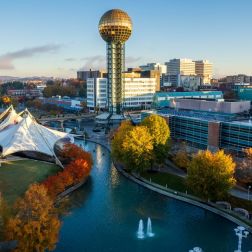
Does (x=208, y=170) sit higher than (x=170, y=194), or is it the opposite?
(x=208, y=170)

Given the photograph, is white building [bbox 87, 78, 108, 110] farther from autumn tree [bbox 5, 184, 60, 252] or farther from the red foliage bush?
autumn tree [bbox 5, 184, 60, 252]

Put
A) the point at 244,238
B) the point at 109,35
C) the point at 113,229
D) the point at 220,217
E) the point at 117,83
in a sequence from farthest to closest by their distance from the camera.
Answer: the point at 117,83, the point at 109,35, the point at 220,217, the point at 113,229, the point at 244,238

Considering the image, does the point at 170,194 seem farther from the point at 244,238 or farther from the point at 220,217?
the point at 244,238

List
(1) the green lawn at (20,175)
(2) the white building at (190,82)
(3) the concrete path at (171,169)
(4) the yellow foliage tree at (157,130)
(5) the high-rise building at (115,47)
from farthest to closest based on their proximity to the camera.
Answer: (2) the white building at (190,82)
(5) the high-rise building at (115,47)
(4) the yellow foliage tree at (157,130)
(3) the concrete path at (171,169)
(1) the green lawn at (20,175)

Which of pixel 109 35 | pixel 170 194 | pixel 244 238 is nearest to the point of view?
pixel 244 238

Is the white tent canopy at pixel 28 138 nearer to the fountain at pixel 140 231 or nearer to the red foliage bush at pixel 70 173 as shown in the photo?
the red foliage bush at pixel 70 173

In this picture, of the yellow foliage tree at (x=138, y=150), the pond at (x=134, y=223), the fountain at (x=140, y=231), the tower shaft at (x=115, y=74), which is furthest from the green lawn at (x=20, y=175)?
the tower shaft at (x=115, y=74)

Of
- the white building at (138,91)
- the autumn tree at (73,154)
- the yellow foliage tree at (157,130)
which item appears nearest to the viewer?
the autumn tree at (73,154)

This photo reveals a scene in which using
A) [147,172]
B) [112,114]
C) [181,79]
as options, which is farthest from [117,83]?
[181,79]

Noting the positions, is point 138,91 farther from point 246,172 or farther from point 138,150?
point 246,172
